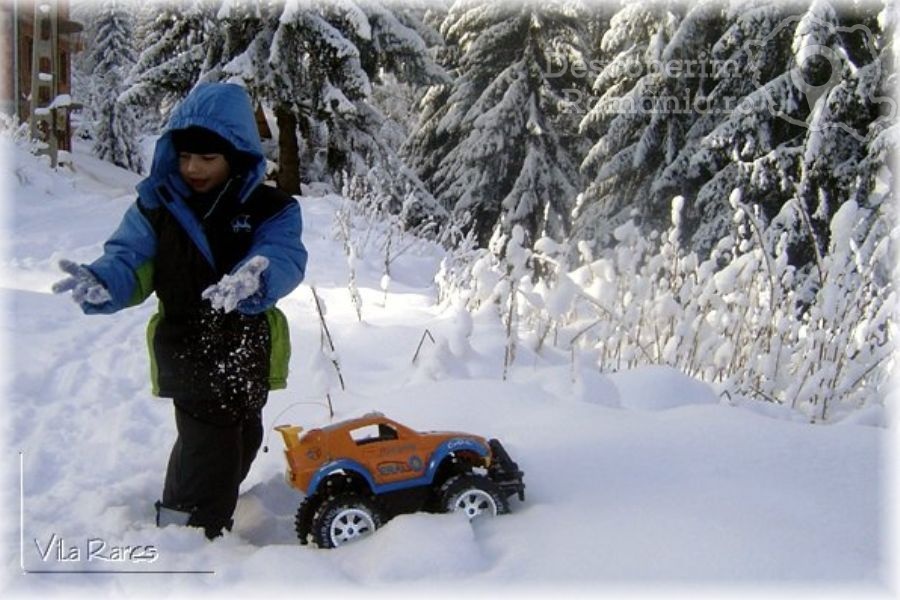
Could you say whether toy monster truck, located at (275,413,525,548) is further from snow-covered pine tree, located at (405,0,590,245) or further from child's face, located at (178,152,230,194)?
snow-covered pine tree, located at (405,0,590,245)

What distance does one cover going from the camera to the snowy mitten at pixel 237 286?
211 centimetres

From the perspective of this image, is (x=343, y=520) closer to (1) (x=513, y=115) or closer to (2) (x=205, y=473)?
(2) (x=205, y=473)

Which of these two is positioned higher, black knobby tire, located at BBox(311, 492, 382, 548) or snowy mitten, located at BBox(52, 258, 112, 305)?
snowy mitten, located at BBox(52, 258, 112, 305)

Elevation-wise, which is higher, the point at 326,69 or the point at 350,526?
the point at 326,69

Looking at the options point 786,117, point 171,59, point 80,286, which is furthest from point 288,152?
point 80,286

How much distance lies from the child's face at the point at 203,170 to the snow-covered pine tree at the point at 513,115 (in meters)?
13.4

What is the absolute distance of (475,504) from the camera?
224 cm

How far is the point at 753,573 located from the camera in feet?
6.16

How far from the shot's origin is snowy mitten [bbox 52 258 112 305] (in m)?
2.22

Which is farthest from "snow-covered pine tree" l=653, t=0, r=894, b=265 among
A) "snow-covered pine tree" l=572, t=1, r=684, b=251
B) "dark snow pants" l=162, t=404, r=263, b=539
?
"dark snow pants" l=162, t=404, r=263, b=539

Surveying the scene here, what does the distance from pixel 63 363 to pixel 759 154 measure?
10.4m

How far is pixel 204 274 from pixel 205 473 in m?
0.61

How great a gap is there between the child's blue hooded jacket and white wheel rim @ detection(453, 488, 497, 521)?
74 centimetres

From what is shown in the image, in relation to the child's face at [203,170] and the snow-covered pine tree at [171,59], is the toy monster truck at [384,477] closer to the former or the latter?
the child's face at [203,170]
